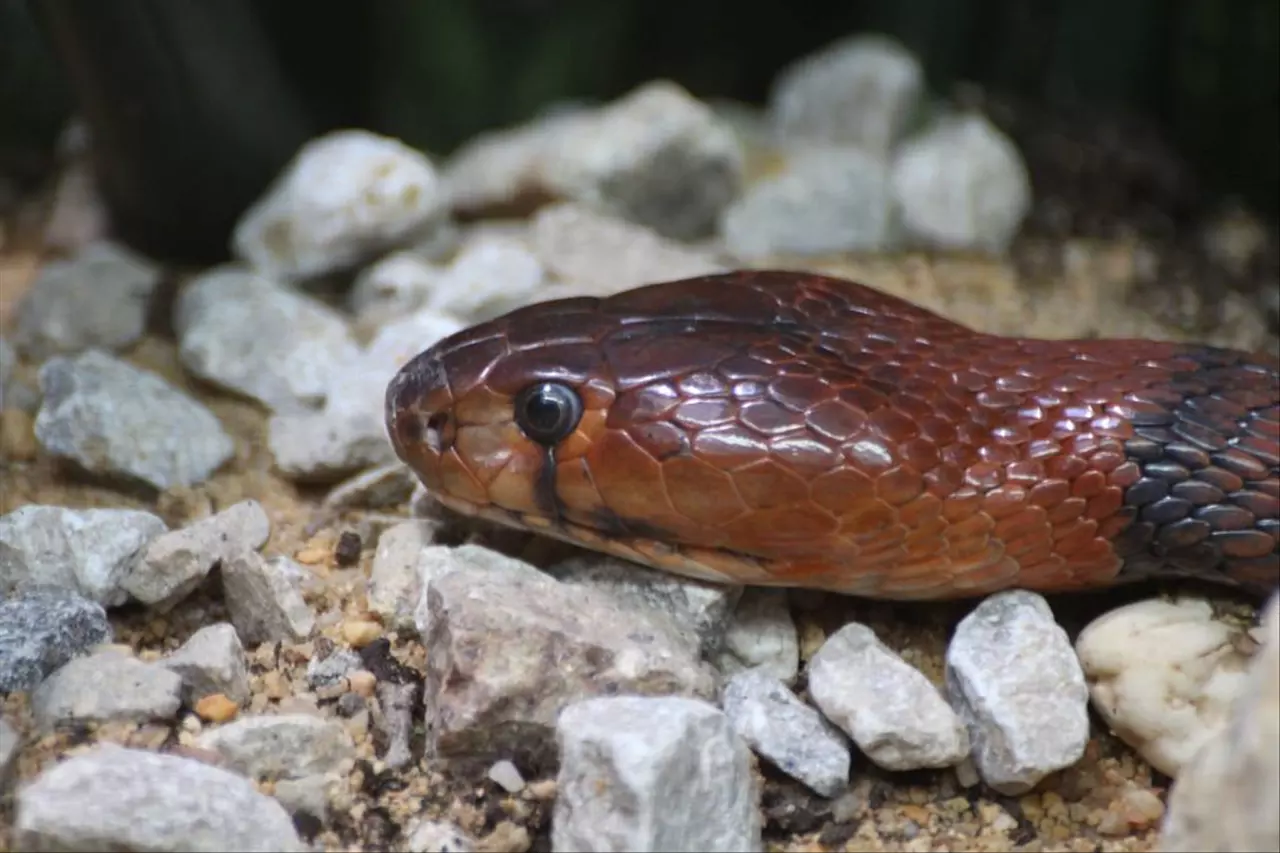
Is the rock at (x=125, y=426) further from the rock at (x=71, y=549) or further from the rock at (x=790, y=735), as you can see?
the rock at (x=790, y=735)

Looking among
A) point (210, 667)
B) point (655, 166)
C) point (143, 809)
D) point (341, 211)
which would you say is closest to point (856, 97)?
point (655, 166)

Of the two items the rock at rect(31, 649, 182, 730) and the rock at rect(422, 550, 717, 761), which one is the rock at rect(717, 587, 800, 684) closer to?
the rock at rect(422, 550, 717, 761)

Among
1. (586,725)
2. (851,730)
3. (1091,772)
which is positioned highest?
(586,725)

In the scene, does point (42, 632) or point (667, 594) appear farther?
point (667, 594)

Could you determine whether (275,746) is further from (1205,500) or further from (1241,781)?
(1205,500)

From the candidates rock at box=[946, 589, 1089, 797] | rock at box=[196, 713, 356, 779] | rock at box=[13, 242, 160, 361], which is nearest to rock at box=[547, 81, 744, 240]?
rock at box=[13, 242, 160, 361]

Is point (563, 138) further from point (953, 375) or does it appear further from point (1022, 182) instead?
point (953, 375)

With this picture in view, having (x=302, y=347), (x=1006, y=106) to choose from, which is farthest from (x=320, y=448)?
(x=1006, y=106)
